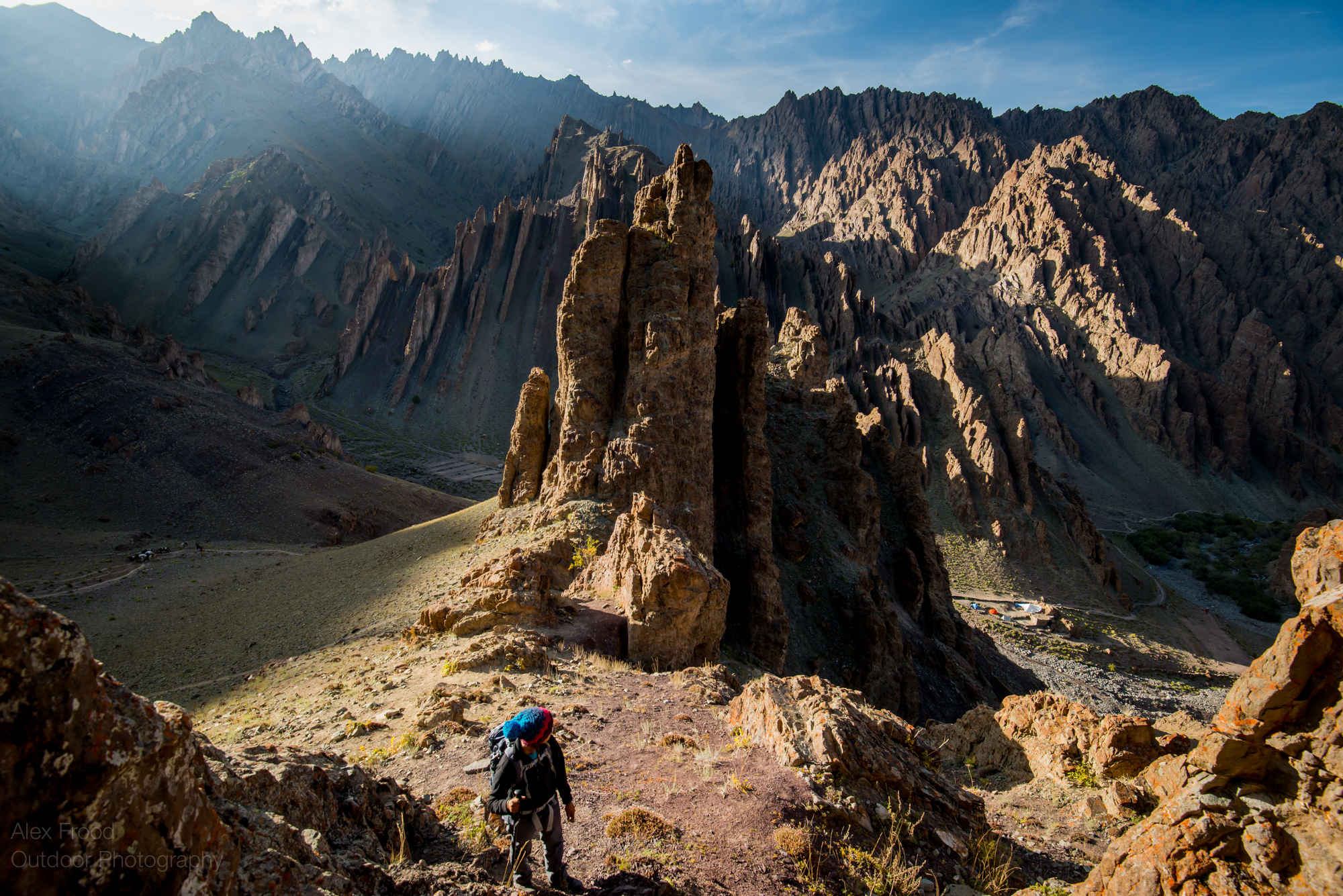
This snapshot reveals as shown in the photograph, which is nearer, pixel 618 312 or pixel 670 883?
pixel 670 883

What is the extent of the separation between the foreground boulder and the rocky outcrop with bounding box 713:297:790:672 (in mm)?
15140

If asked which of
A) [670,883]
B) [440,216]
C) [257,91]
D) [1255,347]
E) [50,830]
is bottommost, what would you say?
[670,883]

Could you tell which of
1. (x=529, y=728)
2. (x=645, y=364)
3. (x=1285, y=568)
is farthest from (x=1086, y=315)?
(x=529, y=728)

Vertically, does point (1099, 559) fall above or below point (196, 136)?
below

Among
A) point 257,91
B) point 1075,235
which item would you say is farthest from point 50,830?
point 257,91

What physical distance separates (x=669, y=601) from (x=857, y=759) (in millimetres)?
5840

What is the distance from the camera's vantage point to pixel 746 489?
21.0 m

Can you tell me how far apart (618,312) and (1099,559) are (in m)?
43.3

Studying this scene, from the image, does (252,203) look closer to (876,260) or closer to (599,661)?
(876,260)

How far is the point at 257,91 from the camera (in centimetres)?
13088

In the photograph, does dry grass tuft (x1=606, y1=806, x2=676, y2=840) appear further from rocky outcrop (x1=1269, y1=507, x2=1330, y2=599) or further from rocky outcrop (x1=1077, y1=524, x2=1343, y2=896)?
rocky outcrop (x1=1269, y1=507, x2=1330, y2=599)

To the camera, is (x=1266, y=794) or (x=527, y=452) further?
(x=527, y=452)

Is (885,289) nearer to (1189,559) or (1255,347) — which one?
(1255,347)

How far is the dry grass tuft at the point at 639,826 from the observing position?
5309 millimetres
